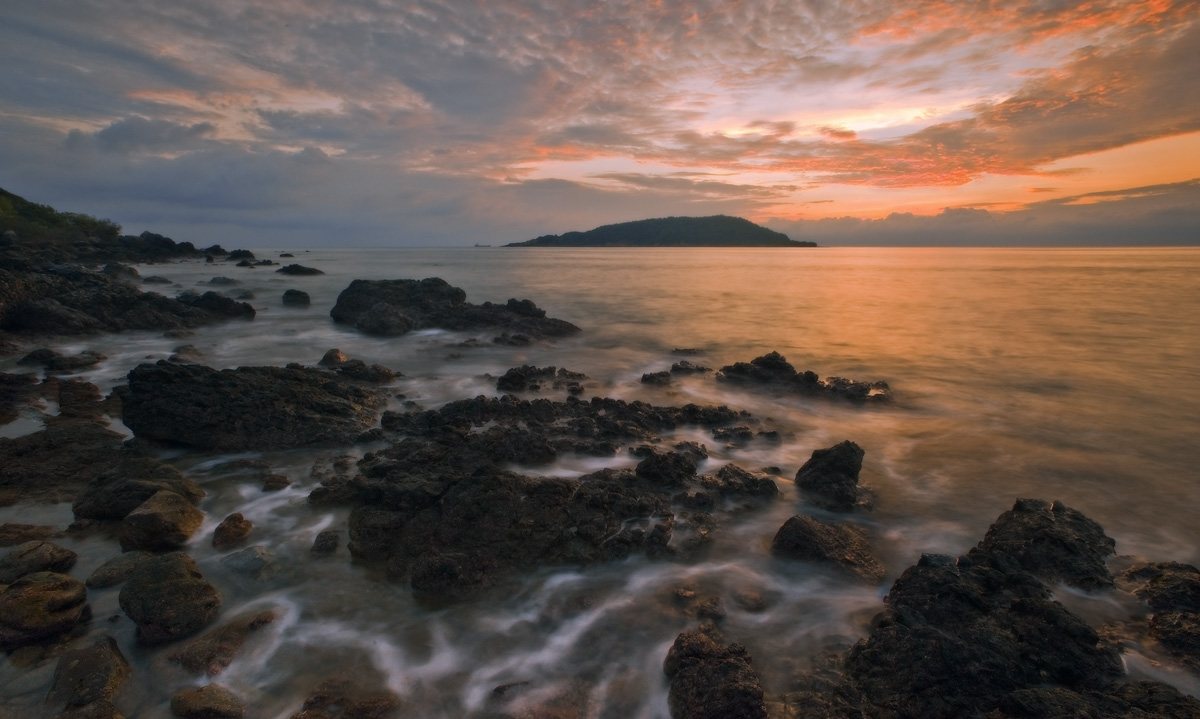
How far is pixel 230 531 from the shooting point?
19.5 ft

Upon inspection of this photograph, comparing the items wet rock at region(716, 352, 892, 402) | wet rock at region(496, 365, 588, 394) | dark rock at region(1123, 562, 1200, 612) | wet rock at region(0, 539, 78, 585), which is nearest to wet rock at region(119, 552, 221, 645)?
wet rock at region(0, 539, 78, 585)

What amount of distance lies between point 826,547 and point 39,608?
6.57 m

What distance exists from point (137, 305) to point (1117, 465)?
76.8 ft

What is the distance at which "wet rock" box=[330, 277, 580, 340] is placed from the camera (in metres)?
18.2

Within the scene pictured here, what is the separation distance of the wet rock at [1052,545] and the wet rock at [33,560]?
8123mm

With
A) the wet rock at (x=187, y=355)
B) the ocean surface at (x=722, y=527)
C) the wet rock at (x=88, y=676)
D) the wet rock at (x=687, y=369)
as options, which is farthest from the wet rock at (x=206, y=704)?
the wet rock at (x=187, y=355)

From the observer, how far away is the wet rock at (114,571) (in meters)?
4.98

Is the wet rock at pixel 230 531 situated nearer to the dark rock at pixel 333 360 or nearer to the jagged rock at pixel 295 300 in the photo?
the dark rock at pixel 333 360

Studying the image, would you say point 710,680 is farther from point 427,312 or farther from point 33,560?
point 427,312

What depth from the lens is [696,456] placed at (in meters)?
8.19

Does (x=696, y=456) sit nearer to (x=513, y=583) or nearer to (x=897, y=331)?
(x=513, y=583)

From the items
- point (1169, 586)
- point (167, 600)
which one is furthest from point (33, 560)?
point (1169, 586)

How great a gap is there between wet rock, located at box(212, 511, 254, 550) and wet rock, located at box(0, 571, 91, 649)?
49.1 inches

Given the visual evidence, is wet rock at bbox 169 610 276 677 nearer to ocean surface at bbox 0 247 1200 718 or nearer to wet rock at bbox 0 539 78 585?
ocean surface at bbox 0 247 1200 718
